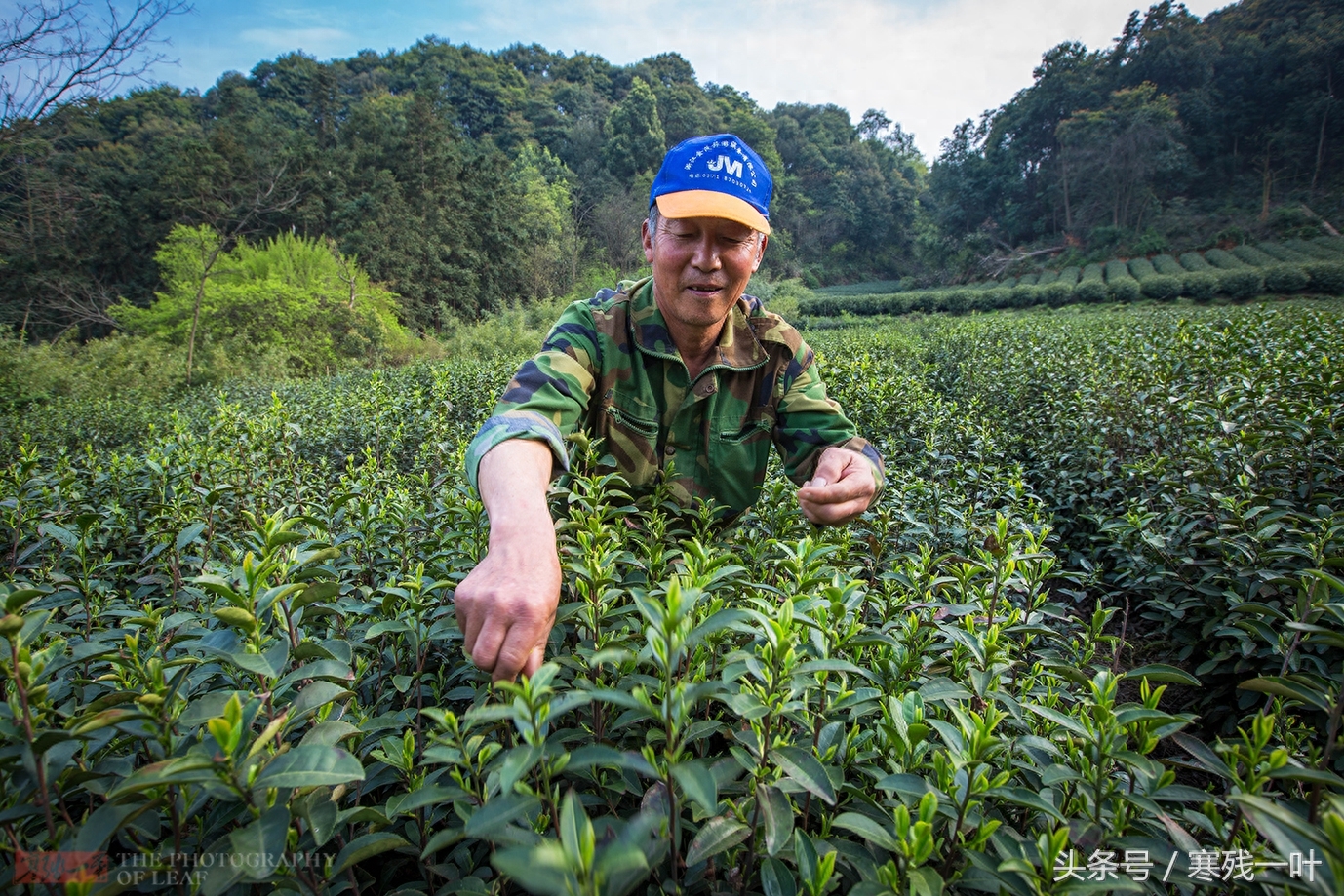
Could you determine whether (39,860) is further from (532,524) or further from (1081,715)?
(1081,715)

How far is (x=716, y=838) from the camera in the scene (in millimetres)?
875

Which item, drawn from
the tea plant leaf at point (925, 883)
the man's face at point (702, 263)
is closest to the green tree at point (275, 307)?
the man's face at point (702, 263)

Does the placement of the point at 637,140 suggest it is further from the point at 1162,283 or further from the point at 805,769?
the point at 805,769

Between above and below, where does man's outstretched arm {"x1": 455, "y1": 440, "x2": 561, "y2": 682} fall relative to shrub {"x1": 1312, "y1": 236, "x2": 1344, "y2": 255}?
above

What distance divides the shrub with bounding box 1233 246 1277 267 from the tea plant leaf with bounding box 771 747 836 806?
133 feet

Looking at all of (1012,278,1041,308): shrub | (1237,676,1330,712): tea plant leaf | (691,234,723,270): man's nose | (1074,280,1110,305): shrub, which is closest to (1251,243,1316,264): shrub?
(1074,280,1110,305): shrub

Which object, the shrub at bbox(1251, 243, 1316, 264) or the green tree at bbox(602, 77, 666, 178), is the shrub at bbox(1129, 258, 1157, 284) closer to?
the shrub at bbox(1251, 243, 1316, 264)

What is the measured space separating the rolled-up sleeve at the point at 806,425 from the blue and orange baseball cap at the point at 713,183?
0.66m

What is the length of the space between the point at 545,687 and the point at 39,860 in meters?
0.68

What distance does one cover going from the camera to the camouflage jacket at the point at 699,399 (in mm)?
2525

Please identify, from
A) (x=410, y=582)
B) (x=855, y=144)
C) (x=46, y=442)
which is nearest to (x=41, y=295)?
(x=46, y=442)

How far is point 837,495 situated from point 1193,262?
4466 centimetres

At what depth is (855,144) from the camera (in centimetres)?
7056

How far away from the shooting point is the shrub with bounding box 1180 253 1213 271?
32.9 m
